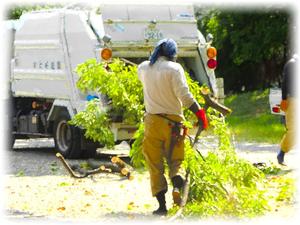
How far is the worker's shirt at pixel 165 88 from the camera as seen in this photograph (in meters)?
9.01

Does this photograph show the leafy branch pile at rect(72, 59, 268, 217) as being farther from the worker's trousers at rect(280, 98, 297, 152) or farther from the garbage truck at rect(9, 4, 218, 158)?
the worker's trousers at rect(280, 98, 297, 152)

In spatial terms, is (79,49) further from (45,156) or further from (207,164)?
(207,164)

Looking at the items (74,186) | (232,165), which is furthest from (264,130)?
(232,165)

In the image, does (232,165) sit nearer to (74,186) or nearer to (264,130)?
(74,186)

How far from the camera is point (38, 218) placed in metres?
9.22

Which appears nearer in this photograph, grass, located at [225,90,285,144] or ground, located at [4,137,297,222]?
ground, located at [4,137,297,222]

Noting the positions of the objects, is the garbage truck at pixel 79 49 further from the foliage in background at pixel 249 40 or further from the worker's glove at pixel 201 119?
the foliage in background at pixel 249 40

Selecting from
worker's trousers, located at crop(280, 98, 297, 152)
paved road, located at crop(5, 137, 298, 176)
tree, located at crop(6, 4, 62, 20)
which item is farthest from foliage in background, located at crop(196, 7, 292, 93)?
worker's trousers, located at crop(280, 98, 297, 152)

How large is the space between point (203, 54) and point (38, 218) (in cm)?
665

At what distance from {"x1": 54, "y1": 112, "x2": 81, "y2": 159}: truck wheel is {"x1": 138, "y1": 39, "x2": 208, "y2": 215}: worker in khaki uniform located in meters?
6.10

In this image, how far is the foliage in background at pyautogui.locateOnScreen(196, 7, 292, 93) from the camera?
1273 inches

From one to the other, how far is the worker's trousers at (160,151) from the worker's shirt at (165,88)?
10 centimetres

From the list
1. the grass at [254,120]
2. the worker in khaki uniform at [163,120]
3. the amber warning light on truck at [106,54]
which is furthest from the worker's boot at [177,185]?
the grass at [254,120]

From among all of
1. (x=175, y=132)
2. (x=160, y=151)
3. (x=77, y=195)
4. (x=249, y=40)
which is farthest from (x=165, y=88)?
(x=249, y=40)
